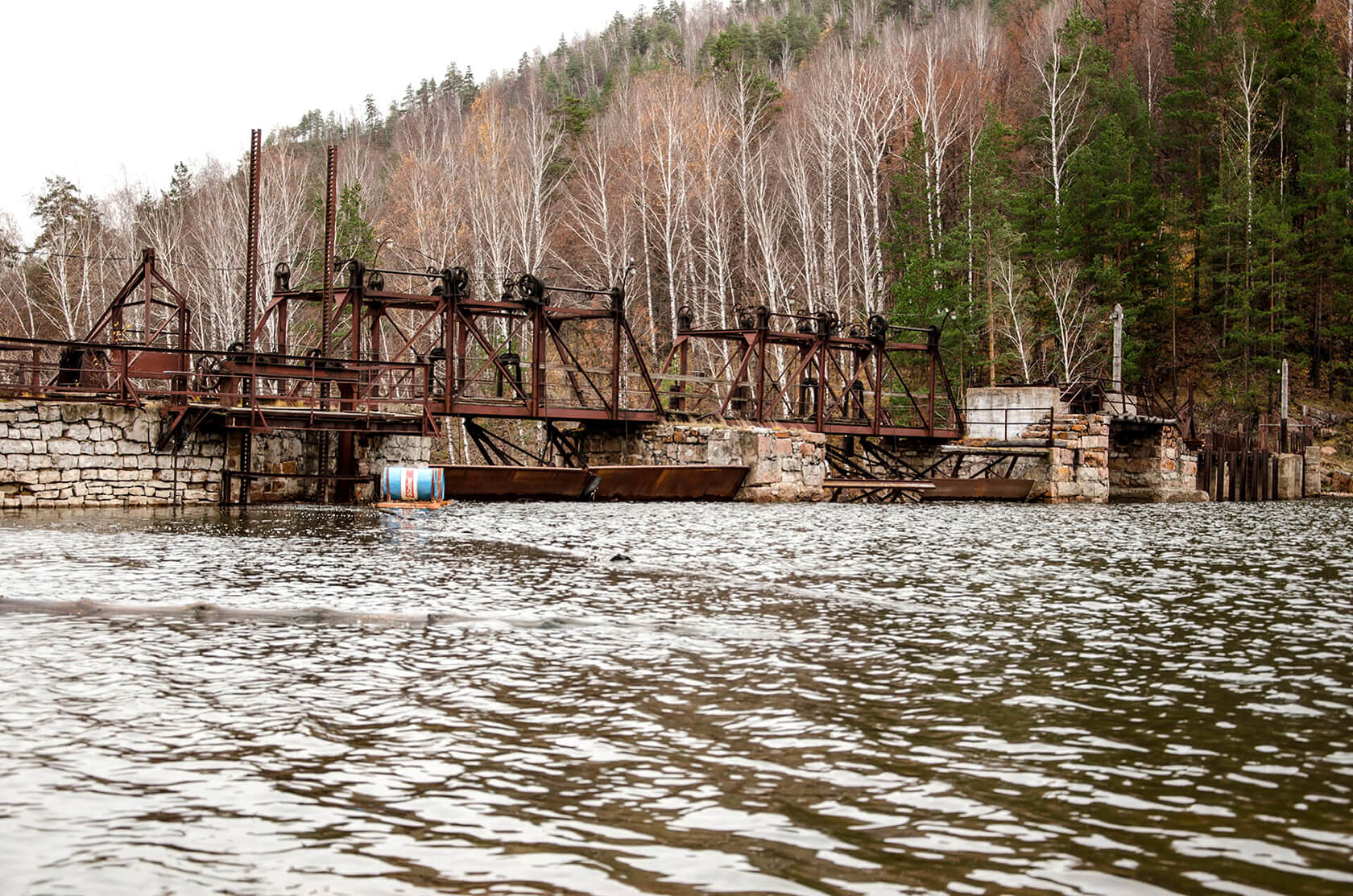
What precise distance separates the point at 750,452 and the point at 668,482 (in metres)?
2.73

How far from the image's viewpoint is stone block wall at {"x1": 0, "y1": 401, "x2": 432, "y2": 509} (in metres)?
22.5

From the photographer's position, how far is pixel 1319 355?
5025 centimetres

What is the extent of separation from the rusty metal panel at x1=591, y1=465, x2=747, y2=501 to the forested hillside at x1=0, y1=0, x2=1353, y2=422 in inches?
619

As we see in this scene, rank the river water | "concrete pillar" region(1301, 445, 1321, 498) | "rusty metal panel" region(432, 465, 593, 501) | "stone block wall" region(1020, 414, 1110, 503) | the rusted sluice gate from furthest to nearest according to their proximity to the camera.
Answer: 1. "concrete pillar" region(1301, 445, 1321, 498)
2. "stone block wall" region(1020, 414, 1110, 503)
3. "rusty metal panel" region(432, 465, 593, 501)
4. the rusted sluice gate
5. the river water

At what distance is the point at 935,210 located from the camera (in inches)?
1945

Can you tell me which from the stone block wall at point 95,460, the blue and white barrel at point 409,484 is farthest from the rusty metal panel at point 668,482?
the stone block wall at point 95,460

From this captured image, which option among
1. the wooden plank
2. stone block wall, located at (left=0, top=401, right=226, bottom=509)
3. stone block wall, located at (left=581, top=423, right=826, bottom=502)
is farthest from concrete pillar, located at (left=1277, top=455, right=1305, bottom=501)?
stone block wall, located at (left=0, top=401, right=226, bottom=509)

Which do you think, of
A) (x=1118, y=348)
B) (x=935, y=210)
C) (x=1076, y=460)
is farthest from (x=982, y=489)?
(x=935, y=210)

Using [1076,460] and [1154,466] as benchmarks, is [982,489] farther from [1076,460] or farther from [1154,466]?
[1154,466]

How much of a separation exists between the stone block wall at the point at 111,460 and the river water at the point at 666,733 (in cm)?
997

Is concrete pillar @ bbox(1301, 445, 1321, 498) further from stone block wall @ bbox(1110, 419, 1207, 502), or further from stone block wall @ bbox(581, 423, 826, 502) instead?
stone block wall @ bbox(581, 423, 826, 502)

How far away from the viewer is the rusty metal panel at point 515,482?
92.0 ft

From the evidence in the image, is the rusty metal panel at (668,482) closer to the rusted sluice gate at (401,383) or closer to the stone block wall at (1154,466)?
the rusted sluice gate at (401,383)

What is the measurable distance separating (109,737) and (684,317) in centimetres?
2891
